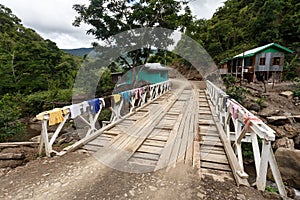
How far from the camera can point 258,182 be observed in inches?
68.8

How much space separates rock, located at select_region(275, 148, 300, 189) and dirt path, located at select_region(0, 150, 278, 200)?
3.36 metres

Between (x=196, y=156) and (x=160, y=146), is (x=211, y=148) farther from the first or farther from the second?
(x=160, y=146)

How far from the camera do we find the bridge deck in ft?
7.45

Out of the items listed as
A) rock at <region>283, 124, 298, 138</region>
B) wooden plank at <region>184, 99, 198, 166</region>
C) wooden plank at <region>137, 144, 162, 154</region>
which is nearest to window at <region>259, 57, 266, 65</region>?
rock at <region>283, 124, 298, 138</region>

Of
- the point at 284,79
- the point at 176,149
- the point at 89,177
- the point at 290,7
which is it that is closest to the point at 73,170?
the point at 89,177

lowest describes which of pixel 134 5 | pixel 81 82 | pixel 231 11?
pixel 81 82

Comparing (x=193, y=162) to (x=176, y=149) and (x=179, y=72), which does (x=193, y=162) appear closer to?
(x=176, y=149)

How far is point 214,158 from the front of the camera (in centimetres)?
236

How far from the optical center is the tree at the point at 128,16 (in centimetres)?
973

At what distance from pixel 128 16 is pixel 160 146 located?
999 centimetres

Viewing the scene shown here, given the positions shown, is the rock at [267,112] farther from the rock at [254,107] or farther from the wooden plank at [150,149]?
the wooden plank at [150,149]

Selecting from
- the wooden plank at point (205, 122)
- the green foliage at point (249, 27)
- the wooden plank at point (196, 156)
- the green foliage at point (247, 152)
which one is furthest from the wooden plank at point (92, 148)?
the green foliage at point (249, 27)

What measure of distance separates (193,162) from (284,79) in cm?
1554

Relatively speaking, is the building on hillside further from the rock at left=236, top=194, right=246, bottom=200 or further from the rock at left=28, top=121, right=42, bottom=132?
the rock at left=28, top=121, right=42, bottom=132
